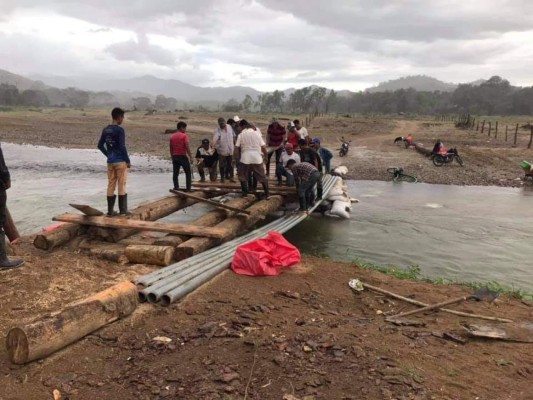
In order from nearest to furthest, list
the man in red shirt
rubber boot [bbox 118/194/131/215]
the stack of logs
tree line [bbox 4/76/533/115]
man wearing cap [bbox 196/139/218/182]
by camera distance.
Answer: the stack of logs → rubber boot [bbox 118/194/131/215] → the man in red shirt → man wearing cap [bbox 196/139/218/182] → tree line [bbox 4/76/533/115]

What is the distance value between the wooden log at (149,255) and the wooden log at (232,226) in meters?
0.27

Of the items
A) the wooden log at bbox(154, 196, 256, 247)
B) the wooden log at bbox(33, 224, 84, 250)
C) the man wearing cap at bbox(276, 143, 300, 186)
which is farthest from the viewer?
the man wearing cap at bbox(276, 143, 300, 186)

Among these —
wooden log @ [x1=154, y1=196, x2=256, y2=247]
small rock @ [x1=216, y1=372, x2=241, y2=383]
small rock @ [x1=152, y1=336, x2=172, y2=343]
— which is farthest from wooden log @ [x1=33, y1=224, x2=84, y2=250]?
small rock @ [x1=216, y1=372, x2=241, y2=383]

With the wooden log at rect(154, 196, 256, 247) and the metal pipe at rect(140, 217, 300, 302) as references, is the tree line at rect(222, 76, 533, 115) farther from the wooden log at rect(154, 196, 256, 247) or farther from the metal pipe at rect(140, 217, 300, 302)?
the metal pipe at rect(140, 217, 300, 302)

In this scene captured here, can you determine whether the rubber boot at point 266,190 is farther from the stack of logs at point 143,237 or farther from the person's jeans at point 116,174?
the person's jeans at point 116,174

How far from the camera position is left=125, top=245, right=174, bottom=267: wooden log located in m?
6.36

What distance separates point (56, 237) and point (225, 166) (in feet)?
18.4

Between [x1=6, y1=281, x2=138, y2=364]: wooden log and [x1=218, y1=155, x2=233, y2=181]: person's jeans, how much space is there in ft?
22.7

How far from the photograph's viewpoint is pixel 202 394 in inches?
137

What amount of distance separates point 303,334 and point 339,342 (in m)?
0.38

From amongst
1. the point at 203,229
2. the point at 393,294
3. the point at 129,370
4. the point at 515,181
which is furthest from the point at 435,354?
the point at 515,181

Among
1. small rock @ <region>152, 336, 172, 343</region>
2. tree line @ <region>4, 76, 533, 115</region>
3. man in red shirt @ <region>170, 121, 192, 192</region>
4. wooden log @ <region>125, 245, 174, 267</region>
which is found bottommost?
small rock @ <region>152, 336, 172, 343</region>

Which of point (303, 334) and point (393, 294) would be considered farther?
point (393, 294)

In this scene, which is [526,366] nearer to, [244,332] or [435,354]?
[435,354]
